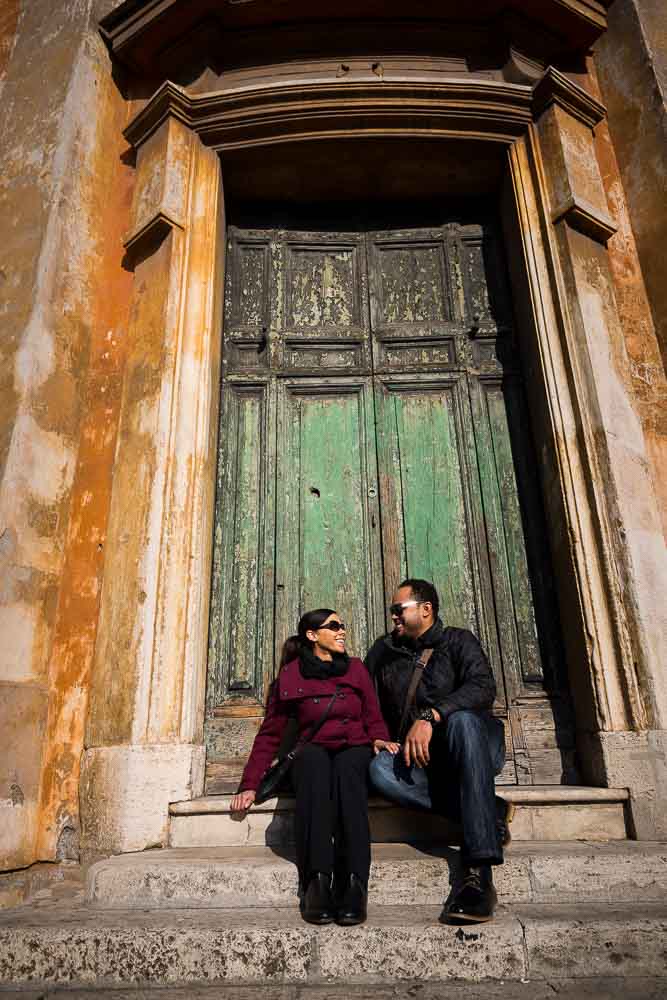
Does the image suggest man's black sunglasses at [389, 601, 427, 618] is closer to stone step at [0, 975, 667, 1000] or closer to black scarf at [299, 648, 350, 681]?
black scarf at [299, 648, 350, 681]

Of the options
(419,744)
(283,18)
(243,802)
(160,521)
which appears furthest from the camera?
(283,18)

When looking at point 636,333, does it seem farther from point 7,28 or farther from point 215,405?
point 7,28

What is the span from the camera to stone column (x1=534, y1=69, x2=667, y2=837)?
304 cm

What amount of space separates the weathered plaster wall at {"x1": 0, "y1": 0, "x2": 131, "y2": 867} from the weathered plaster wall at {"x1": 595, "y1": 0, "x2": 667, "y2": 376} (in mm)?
3149

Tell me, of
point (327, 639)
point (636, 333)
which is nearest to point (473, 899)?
point (327, 639)

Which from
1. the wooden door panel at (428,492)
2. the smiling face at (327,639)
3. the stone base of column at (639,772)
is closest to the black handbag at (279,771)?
the smiling face at (327,639)

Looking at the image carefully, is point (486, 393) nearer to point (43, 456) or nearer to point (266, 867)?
point (43, 456)

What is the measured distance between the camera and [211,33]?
4.57 meters

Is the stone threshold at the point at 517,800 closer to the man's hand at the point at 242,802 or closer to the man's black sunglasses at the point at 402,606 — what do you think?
the man's hand at the point at 242,802

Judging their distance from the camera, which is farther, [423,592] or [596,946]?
[423,592]

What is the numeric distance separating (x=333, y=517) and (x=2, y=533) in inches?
68.6

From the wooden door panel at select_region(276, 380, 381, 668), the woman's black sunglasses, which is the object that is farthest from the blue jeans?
the wooden door panel at select_region(276, 380, 381, 668)

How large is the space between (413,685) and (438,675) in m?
0.12

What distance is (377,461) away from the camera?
4.11 metres
